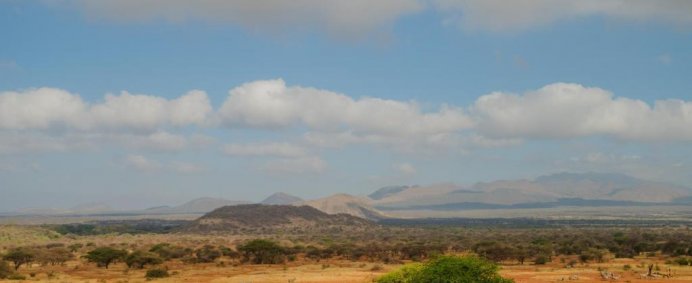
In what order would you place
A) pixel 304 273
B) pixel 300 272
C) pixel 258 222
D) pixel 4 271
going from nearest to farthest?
pixel 4 271
pixel 304 273
pixel 300 272
pixel 258 222

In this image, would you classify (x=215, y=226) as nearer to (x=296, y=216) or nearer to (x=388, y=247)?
(x=296, y=216)

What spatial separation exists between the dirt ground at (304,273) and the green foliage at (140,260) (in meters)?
1.03

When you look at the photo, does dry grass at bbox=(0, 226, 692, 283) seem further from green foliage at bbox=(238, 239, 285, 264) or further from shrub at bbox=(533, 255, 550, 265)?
green foliage at bbox=(238, 239, 285, 264)

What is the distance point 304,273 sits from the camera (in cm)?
5931

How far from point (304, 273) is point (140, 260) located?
19.1m

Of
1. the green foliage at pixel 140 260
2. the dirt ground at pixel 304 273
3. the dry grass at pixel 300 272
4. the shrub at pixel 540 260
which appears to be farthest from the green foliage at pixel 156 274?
the shrub at pixel 540 260

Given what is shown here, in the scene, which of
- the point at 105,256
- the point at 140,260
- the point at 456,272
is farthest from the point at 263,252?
the point at 456,272

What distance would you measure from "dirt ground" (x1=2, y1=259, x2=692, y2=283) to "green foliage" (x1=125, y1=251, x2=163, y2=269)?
40.7 inches

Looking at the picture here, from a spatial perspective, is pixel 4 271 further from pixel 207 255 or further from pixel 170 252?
pixel 207 255

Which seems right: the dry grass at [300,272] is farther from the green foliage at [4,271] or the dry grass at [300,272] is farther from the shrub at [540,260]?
the green foliage at [4,271]

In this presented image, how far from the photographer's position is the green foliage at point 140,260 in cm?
6681

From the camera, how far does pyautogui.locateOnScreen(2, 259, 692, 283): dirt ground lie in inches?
2033

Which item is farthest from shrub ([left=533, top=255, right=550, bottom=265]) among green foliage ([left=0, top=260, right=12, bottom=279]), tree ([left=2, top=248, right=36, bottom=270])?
A: tree ([left=2, top=248, right=36, bottom=270])

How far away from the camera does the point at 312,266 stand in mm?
67938
